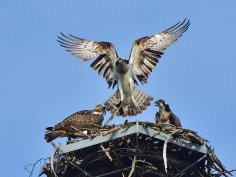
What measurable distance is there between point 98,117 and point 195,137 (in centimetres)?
A: 367

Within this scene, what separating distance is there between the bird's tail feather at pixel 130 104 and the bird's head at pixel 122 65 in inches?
28.7

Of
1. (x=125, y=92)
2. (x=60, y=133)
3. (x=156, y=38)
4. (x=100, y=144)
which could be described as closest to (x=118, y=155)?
(x=100, y=144)

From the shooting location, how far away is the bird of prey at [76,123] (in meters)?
26.9

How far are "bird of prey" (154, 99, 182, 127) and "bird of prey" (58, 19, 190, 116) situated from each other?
0.37 m

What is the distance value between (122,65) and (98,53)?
132cm

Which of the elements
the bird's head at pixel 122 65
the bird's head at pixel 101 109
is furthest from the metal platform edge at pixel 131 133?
the bird's head at pixel 122 65

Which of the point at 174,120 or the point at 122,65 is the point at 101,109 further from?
the point at 174,120

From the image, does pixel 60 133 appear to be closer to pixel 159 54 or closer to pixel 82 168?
pixel 82 168

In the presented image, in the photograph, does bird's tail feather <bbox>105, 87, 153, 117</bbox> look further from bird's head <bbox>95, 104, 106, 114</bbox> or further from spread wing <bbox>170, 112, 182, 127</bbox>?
spread wing <bbox>170, 112, 182, 127</bbox>

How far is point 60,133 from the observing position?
26969mm

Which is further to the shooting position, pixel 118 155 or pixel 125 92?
pixel 125 92

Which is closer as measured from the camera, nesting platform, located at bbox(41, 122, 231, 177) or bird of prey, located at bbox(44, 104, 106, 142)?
nesting platform, located at bbox(41, 122, 231, 177)

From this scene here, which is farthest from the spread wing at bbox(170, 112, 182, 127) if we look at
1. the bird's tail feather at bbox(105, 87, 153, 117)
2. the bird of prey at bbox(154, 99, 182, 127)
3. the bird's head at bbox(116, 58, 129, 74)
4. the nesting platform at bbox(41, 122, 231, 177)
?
the bird's head at bbox(116, 58, 129, 74)

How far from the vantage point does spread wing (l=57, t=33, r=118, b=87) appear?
30.3 m
